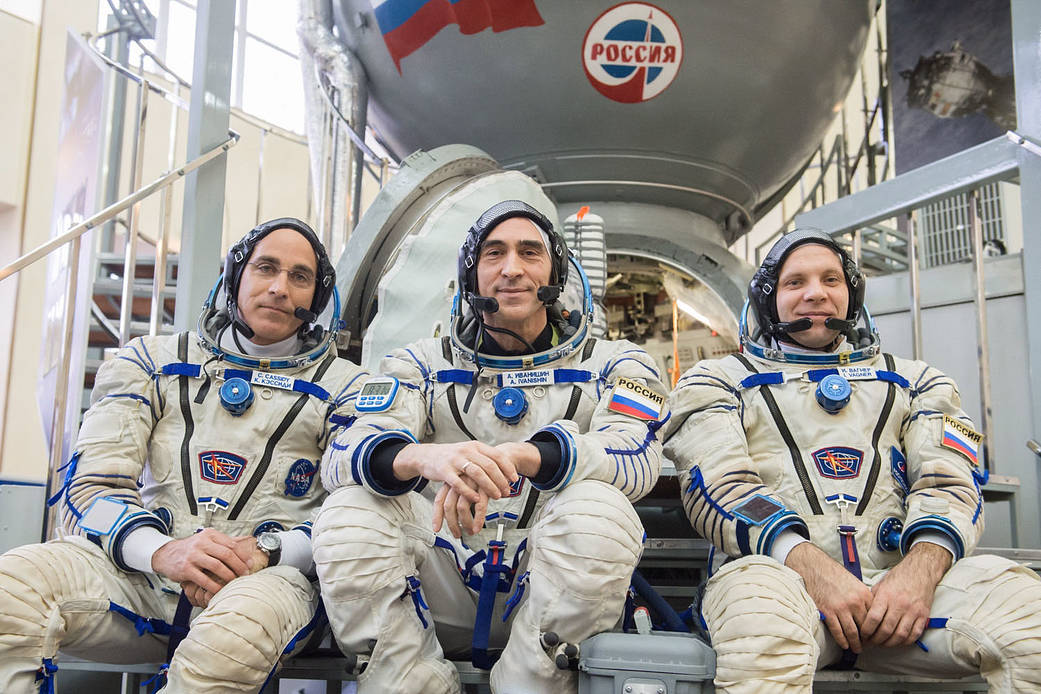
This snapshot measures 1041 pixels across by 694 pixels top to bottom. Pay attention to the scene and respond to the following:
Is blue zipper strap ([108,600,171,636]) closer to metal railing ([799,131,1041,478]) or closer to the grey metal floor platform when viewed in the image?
the grey metal floor platform

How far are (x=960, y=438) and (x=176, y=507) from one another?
1.68m

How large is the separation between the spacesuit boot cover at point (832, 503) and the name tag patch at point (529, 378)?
1.01 ft

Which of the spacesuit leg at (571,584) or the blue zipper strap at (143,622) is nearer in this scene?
the spacesuit leg at (571,584)

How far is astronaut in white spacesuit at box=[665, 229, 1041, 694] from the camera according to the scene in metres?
1.41

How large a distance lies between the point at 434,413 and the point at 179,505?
23.1 inches

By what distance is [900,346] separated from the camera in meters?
3.47

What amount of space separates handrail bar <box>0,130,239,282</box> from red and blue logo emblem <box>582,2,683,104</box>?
5.06 ft

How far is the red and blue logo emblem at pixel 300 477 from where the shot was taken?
1.91 meters

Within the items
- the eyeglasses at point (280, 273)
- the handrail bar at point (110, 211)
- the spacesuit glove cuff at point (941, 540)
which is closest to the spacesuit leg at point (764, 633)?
the spacesuit glove cuff at point (941, 540)

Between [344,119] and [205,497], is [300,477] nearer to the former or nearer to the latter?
[205,497]

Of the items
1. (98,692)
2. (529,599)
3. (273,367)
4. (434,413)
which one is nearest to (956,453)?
(529,599)

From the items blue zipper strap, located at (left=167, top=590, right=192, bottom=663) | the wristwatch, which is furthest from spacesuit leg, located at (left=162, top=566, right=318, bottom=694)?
blue zipper strap, located at (left=167, top=590, right=192, bottom=663)

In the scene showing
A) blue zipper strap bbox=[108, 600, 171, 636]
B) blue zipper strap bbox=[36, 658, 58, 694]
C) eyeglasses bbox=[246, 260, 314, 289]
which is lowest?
blue zipper strap bbox=[36, 658, 58, 694]

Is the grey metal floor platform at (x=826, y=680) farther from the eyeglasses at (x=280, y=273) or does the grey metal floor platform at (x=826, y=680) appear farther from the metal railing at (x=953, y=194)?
the metal railing at (x=953, y=194)
